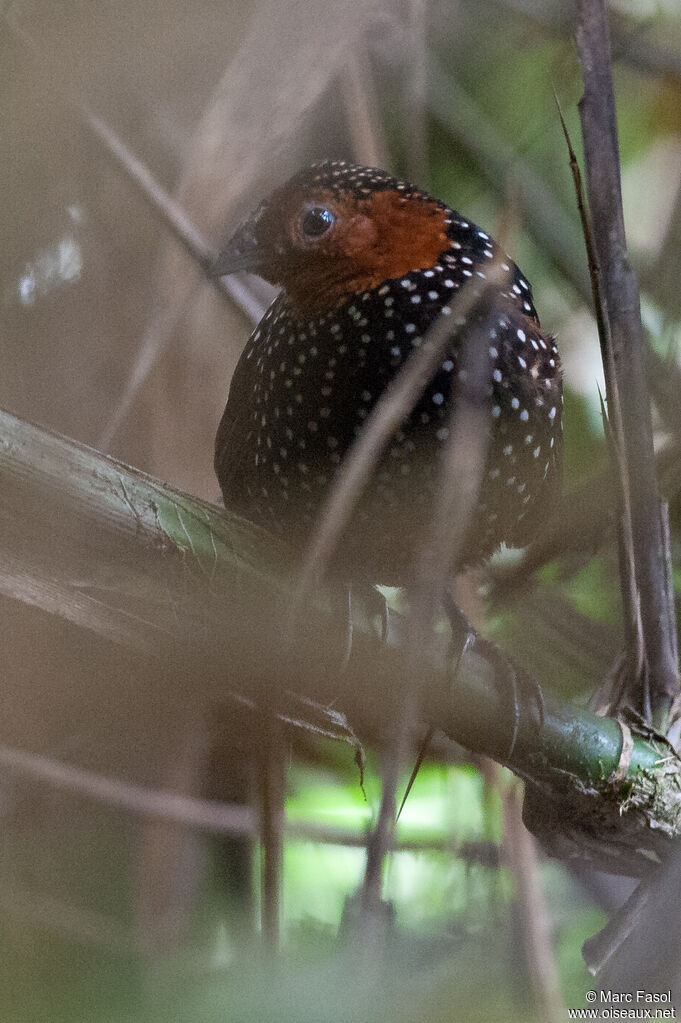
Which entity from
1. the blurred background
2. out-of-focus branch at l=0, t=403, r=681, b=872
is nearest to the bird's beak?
the blurred background

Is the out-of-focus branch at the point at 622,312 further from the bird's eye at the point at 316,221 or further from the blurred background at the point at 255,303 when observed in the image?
the bird's eye at the point at 316,221

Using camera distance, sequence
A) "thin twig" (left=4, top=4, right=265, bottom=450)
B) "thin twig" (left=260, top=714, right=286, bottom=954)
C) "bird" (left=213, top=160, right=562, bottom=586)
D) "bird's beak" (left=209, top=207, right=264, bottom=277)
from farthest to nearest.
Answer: "thin twig" (left=4, top=4, right=265, bottom=450), "bird's beak" (left=209, top=207, right=264, bottom=277), "bird" (left=213, top=160, right=562, bottom=586), "thin twig" (left=260, top=714, right=286, bottom=954)

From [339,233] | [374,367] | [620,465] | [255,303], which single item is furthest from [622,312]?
[255,303]

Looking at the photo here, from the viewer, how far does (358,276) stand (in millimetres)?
1571

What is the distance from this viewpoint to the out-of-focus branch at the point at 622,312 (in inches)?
50.8

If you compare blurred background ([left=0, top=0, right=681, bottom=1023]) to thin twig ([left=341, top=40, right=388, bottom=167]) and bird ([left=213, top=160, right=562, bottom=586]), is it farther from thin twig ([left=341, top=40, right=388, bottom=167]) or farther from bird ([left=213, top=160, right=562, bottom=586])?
bird ([left=213, top=160, right=562, bottom=586])

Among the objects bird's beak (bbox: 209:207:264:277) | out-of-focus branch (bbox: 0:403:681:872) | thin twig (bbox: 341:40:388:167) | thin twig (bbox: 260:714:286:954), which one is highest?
thin twig (bbox: 341:40:388:167)

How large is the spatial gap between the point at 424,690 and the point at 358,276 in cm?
72

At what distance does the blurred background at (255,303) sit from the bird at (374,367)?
0.17 m

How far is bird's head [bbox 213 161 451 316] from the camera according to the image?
156 cm

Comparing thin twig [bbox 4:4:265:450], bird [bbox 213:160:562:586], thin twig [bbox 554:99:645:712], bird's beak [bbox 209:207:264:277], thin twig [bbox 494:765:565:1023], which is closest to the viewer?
thin twig [bbox 494:765:565:1023]

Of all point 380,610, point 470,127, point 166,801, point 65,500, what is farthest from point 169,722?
point 470,127

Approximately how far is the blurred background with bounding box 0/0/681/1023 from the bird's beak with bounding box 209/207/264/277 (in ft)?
0.94

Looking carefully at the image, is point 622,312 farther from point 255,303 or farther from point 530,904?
point 255,303
